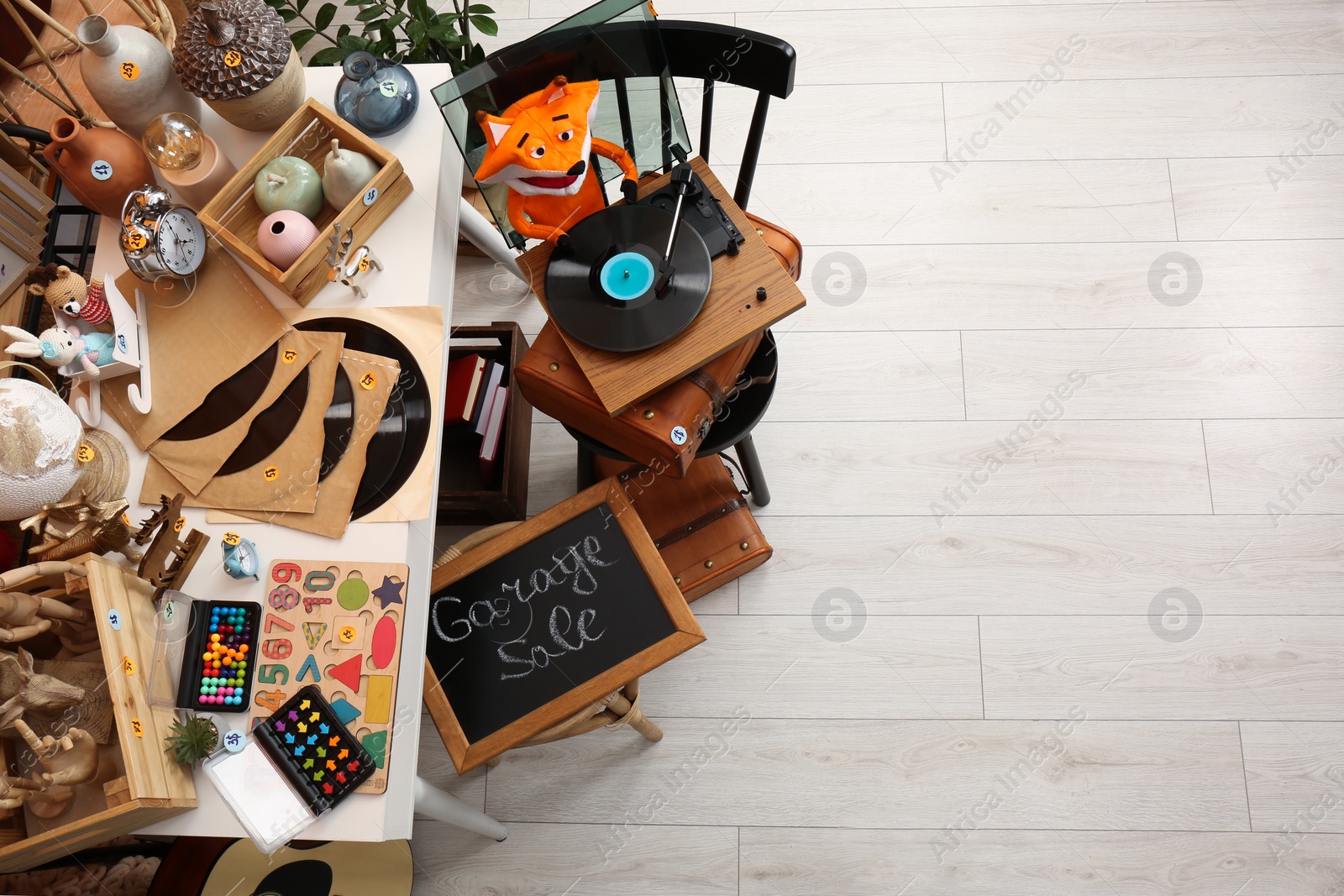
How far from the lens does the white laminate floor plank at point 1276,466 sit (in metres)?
2.02

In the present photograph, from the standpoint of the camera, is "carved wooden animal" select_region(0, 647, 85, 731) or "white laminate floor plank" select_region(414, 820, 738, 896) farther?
"white laminate floor plank" select_region(414, 820, 738, 896)

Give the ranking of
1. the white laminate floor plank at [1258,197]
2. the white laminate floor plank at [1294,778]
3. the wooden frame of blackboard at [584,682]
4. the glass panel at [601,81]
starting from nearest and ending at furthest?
1. the glass panel at [601,81]
2. the wooden frame of blackboard at [584,682]
3. the white laminate floor plank at [1294,778]
4. the white laminate floor plank at [1258,197]

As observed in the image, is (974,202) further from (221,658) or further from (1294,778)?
(221,658)

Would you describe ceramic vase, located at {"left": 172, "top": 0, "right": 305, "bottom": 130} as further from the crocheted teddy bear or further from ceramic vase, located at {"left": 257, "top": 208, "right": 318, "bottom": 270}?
the crocheted teddy bear

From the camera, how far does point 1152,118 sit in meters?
2.31

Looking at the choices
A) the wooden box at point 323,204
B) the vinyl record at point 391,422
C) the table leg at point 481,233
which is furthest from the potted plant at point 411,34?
the vinyl record at point 391,422

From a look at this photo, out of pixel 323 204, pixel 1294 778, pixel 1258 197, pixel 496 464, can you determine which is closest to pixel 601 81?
pixel 323 204

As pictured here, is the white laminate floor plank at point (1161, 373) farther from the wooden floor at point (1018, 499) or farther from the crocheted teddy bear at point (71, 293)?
the crocheted teddy bear at point (71, 293)

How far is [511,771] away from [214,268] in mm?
1199

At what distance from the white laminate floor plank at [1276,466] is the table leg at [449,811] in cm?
177

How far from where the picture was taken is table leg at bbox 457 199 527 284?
171 centimetres

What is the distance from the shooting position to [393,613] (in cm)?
127

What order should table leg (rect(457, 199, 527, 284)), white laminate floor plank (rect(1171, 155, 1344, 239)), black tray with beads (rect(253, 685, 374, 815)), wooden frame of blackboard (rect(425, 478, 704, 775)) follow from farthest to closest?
white laminate floor plank (rect(1171, 155, 1344, 239)), table leg (rect(457, 199, 527, 284)), wooden frame of blackboard (rect(425, 478, 704, 775)), black tray with beads (rect(253, 685, 374, 815))

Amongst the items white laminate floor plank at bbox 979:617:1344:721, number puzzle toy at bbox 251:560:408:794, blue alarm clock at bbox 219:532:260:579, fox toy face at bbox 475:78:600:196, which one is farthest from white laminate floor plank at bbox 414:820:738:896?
fox toy face at bbox 475:78:600:196
